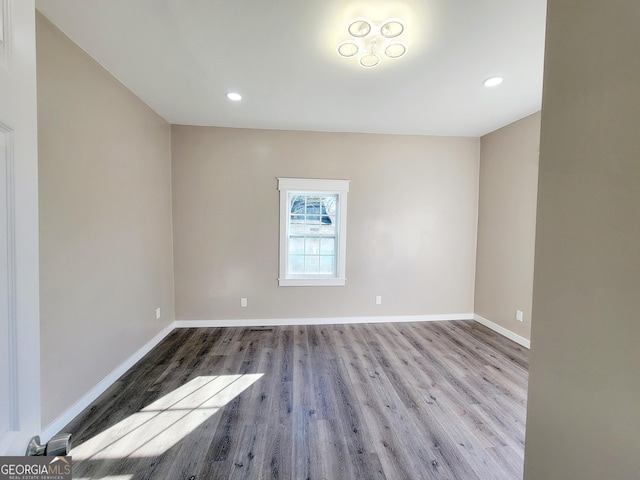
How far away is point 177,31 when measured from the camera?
169 cm

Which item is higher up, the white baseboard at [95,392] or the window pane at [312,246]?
the window pane at [312,246]

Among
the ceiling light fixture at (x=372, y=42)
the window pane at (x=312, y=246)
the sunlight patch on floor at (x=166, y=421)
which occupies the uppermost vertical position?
the ceiling light fixture at (x=372, y=42)

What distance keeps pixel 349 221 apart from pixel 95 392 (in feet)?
10.2

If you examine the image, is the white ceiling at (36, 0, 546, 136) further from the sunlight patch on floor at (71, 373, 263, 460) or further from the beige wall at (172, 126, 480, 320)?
the sunlight patch on floor at (71, 373, 263, 460)

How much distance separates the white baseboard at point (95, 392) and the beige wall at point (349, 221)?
662mm

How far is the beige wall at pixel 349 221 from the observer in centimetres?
336


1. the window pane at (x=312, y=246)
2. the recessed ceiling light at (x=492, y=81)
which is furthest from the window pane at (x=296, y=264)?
the recessed ceiling light at (x=492, y=81)

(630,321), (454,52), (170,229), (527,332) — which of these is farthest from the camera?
(170,229)

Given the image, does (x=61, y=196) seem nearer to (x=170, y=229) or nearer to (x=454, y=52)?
(x=170, y=229)

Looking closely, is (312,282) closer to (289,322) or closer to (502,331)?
(289,322)

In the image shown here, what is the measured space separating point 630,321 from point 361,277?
305 centimetres

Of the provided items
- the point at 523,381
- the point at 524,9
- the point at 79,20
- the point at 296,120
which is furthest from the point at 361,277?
the point at 79,20

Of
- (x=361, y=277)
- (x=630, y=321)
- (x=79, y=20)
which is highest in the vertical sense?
(x=79, y=20)

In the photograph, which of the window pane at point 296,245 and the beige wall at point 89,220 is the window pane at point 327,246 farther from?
the beige wall at point 89,220
